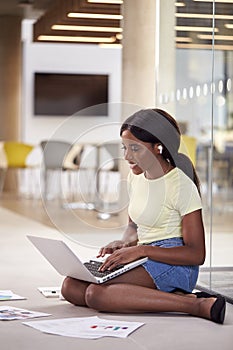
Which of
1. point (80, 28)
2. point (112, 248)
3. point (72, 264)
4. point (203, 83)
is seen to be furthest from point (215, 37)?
point (80, 28)

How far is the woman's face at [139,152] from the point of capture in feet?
12.8

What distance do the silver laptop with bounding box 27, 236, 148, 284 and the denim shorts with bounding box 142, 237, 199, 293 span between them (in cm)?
6

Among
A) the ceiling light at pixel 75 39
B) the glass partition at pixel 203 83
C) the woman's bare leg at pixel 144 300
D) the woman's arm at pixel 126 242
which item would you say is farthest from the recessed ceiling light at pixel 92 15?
the woman's bare leg at pixel 144 300

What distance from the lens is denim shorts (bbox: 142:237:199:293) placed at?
3.83 metres

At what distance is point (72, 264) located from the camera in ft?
12.6

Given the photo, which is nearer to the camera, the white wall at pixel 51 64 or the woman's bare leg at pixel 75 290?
the woman's bare leg at pixel 75 290

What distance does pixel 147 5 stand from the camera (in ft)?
21.3

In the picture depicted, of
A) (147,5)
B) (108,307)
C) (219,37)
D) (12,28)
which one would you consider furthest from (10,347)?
(12,28)

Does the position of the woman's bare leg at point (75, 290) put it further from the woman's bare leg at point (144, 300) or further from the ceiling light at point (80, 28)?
the ceiling light at point (80, 28)

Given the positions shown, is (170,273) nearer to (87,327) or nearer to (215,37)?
(87,327)

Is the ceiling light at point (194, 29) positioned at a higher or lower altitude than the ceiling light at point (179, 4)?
lower

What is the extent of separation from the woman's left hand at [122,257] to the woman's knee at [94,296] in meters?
0.09

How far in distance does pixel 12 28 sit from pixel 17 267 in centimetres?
891

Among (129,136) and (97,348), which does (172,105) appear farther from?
(97,348)
